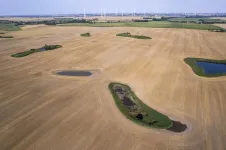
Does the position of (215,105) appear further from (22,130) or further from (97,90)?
(22,130)

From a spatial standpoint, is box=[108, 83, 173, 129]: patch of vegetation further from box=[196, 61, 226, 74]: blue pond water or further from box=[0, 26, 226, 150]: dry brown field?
box=[196, 61, 226, 74]: blue pond water

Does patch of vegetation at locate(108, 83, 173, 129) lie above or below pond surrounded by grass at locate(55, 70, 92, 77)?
below

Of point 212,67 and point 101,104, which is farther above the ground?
point 212,67

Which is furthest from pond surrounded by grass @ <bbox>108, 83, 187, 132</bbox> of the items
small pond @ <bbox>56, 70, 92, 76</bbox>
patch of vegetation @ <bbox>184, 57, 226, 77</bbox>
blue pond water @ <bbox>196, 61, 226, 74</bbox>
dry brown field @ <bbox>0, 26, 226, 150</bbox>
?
blue pond water @ <bbox>196, 61, 226, 74</bbox>

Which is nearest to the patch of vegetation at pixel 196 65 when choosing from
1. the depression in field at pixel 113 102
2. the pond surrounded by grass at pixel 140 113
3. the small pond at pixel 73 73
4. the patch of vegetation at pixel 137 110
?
the depression in field at pixel 113 102

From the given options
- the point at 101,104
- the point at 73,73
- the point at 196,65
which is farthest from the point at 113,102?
the point at 196,65

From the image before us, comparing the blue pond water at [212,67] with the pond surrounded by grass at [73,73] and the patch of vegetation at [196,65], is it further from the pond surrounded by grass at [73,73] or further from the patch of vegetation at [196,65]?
the pond surrounded by grass at [73,73]

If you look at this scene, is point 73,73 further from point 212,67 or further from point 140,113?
point 212,67
